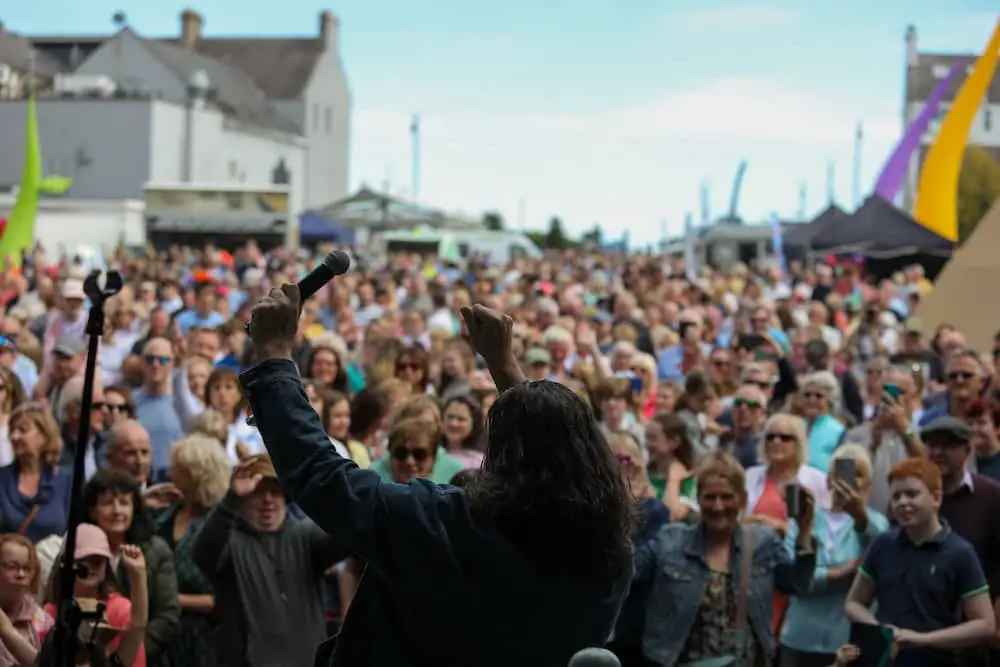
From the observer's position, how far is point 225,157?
6200cm

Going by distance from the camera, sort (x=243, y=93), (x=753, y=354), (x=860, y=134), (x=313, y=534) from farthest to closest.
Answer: (x=860, y=134) → (x=243, y=93) → (x=753, y=354) → (x=313, y=534)

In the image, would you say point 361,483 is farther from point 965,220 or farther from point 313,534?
point 965,220

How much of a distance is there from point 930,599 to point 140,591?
9.60 ft

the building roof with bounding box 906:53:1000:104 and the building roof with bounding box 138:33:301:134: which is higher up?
the building roof with bounding box 906:53:1000:104

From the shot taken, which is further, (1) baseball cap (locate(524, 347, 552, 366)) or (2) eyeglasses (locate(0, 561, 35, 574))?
(1) baseball cap (locate(524, 347, 552, 366))

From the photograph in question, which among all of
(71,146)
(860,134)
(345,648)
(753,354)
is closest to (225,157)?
(71,146)

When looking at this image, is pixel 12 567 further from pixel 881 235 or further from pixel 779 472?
pixel 881 235

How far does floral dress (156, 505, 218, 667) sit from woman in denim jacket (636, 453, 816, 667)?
5.35ft

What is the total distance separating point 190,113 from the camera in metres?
59.0

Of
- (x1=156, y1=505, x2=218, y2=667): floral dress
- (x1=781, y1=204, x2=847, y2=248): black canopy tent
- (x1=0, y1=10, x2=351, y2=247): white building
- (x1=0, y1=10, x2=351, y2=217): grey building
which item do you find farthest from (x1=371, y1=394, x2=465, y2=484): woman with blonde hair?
(x1=0, y1=10, x2=351, y2=217): grey building

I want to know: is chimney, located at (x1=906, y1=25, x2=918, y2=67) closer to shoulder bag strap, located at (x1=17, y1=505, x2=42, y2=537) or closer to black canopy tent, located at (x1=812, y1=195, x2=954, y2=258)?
black canopy tent, located at (x1=812, y1=195, x2=954, y2=258)

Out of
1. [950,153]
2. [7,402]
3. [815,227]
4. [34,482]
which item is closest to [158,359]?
Result: [7,402]

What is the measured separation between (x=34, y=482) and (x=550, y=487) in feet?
16.2

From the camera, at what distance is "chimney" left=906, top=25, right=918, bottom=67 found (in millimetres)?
83938
